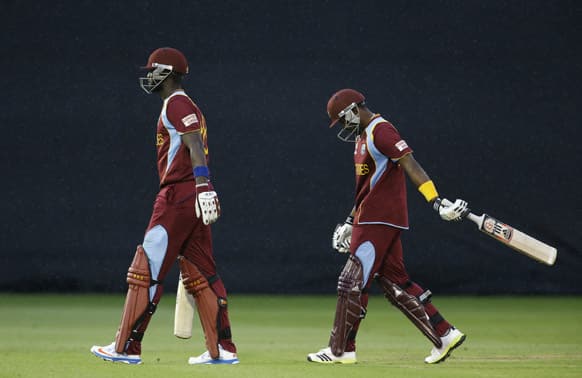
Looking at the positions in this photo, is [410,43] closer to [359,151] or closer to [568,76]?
[568,76]

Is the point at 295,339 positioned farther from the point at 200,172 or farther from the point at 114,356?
the point at 200,172

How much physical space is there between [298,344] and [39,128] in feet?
16.0

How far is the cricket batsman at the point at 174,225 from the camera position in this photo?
5938 mm

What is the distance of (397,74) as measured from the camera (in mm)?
11672

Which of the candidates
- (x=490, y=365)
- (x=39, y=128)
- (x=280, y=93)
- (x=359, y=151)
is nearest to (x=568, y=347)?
(x=490, y=365)

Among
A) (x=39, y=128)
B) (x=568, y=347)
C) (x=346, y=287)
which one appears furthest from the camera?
(x=39, y=128)

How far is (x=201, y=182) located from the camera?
582 cm

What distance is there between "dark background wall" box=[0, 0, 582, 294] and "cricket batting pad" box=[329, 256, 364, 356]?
5.07 metres

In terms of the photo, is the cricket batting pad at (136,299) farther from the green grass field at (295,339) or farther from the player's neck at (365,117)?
the player's neck at (365,117)

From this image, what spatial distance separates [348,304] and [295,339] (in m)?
2.15

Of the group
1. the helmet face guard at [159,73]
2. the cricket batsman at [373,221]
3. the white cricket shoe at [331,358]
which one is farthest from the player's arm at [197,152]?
the white cricket shoe at [331,358]

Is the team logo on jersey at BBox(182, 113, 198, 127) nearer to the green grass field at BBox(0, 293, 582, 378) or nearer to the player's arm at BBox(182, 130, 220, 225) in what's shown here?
the player's arm at BBox(182, 130, 220, 225)

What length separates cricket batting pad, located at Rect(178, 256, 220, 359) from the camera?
20.4 ft

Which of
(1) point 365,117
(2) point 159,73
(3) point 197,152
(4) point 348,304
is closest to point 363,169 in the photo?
(1) point 365,117
